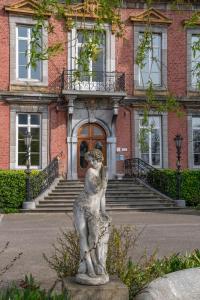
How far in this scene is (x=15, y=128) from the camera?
2122 cm

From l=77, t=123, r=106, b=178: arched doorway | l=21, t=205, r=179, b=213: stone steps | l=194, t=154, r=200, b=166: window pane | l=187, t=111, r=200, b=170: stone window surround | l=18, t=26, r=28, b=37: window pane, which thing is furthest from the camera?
l=194, t=154, r=200, b=166: window pane

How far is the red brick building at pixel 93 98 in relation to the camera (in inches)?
837

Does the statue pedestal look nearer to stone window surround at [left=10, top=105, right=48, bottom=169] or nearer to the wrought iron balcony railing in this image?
stone window surround at [left=10, top=105, right=48, bottom=169]

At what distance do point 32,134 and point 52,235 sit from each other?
10565 mm

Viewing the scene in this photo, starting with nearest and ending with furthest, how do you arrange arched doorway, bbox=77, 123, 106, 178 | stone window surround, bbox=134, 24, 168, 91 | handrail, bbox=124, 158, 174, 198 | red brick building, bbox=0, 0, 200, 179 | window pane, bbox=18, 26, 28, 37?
handrail, bbox=124, 158, 174, 198 < red brick building, bbox=0, 0, 200, 179 < window pane, bbox=18, 26, 28, 37 < arched doorway, bbox=77, 123, 106, 178 < stone window surround, bbox=134, 24, 168, 91

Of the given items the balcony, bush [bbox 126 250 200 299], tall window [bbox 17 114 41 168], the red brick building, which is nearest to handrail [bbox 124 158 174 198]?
the red brick building

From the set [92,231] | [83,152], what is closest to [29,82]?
[83,152]

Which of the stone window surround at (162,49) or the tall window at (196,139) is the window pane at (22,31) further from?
the tall window at (196,139)

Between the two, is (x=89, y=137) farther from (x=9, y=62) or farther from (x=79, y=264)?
(x=79, y=264)

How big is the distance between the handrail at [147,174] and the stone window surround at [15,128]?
390 centimetres

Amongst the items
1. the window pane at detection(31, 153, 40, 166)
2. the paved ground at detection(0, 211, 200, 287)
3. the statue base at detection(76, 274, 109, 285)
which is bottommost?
the paved ground at detection(0, 211, 200, 287)

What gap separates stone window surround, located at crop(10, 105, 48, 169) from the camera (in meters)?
21.1

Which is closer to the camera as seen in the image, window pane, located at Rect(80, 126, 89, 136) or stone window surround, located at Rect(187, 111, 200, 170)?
window pane, located at Rect(80, 126, 89, 136)

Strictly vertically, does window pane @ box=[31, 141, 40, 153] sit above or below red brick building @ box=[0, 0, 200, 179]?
below
